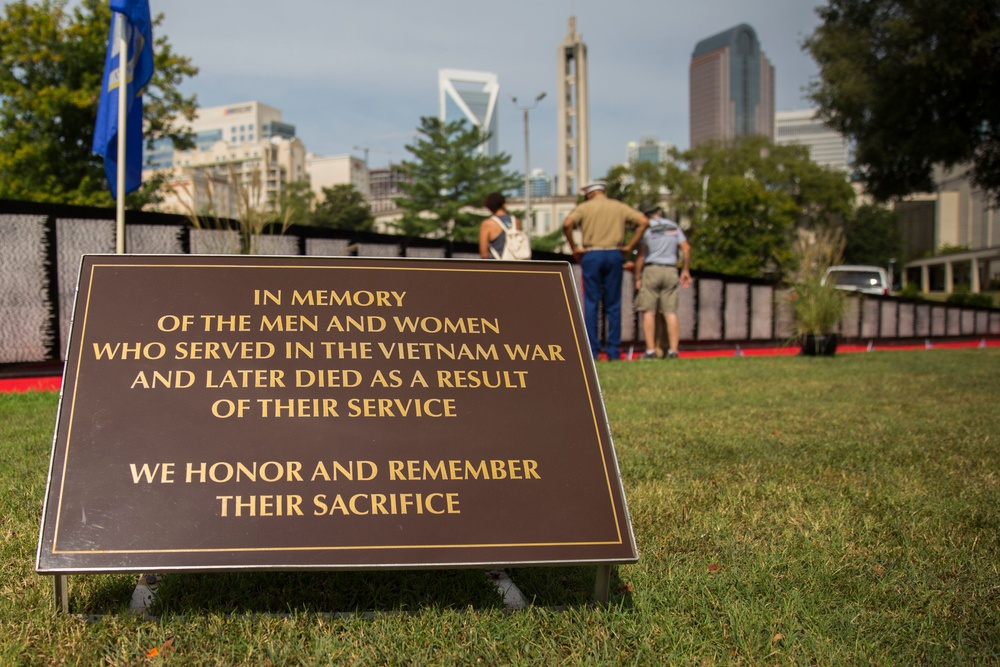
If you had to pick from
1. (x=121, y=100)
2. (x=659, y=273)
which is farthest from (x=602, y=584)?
(x=659, y=273)

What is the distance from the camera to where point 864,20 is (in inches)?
841

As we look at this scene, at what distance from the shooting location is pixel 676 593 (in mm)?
2746

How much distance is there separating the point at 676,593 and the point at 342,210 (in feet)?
269

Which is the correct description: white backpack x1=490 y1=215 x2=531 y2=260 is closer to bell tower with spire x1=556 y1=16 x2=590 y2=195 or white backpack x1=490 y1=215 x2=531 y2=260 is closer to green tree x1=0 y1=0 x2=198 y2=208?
green tree x1=0 y1=0 x2=198 y2=208

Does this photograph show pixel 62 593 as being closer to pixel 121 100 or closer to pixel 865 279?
pixel 121 100

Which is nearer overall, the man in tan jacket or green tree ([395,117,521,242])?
the man in tan jacket

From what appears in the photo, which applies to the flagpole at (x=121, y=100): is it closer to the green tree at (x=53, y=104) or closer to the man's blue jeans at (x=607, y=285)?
the man's blue jeans at (x=607, y=285)

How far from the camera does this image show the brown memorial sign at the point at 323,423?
2340 millimetres

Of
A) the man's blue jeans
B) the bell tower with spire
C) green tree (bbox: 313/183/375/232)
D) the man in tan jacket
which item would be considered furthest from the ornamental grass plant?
the bell tower with spire

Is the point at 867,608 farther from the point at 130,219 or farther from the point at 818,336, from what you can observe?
the point at 818,336

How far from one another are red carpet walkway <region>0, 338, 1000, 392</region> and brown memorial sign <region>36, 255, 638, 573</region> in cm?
341

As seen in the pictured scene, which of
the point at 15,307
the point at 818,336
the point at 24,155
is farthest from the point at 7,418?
the point at 24,155

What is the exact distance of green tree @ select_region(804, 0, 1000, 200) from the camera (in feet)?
58.8

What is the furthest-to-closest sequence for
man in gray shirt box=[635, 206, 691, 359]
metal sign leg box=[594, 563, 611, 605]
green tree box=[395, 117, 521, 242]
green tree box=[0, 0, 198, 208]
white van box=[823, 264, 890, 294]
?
green tree box=[395, 117, 521, 242] → green tree box=[0, 0, 198, 208] → white van box=[823, 264, 890, 294] → man in gray shirt box=[635, 206, 691, 359] → metal sign leg box=[594, 563, 611, 605]
